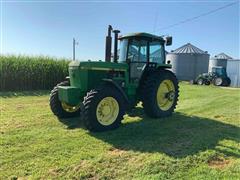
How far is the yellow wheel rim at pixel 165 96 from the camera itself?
25.1 feet

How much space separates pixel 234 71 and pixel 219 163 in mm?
24460

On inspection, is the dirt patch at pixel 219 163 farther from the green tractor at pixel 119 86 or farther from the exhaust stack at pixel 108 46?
the exhaust stack at pixel 108 46

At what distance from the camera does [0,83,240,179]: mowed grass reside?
157 inches

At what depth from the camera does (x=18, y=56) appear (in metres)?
14.9

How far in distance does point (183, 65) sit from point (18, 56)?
781 inches

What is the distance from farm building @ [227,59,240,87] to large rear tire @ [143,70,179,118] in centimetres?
2012

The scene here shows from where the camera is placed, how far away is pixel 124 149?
4906 mm

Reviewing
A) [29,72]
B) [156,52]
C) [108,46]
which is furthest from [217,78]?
[108,46]

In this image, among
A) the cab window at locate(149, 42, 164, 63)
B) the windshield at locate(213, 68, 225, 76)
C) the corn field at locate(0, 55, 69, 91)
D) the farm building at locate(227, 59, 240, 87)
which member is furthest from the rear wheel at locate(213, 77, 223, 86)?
the cab window at locate(149, 42, 164, 63)

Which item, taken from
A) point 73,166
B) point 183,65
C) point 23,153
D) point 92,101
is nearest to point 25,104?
point 92,101

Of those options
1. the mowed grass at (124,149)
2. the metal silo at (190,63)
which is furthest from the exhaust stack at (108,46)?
the metal silo at (190,63)

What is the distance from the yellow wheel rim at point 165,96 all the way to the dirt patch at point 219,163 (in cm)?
309

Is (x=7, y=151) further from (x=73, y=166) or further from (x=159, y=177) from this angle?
(x=159, y=177)

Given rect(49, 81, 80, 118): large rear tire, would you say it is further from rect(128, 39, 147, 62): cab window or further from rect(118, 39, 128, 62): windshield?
rect(128, 39, 147, 62): cab window
